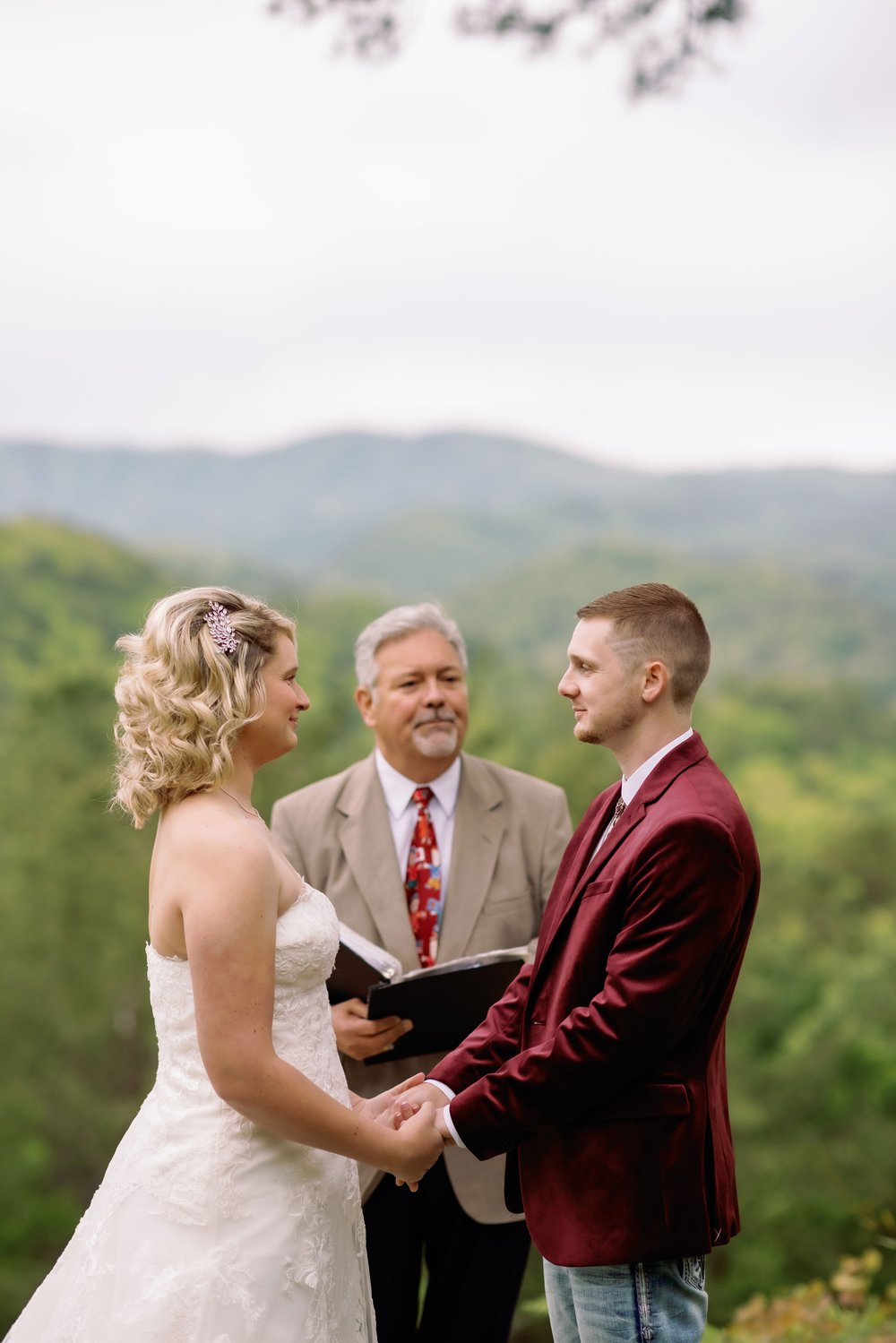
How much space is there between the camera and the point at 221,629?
271 cm

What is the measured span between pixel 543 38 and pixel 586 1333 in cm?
531

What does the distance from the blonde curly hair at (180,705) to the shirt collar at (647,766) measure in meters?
0.78

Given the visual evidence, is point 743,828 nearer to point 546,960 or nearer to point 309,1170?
point 546,960

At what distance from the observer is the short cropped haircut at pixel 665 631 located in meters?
2.71

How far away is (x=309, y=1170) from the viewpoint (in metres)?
2.72

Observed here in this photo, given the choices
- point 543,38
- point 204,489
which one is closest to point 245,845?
point 543,38

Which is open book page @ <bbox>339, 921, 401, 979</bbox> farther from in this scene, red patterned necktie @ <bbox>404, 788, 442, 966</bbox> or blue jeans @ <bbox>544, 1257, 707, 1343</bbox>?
blue jeans @ <bbox>544, 1257, 707, 1343</bbox>

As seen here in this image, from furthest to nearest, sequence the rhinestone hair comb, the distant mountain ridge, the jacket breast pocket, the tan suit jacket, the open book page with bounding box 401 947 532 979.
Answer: the distant mountain ridge
the tan suit jacket
the open book page with bounding box 401 947 532 979
the rhinestone hair comb
the jacket breast pocket

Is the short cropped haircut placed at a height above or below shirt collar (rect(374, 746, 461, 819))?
above

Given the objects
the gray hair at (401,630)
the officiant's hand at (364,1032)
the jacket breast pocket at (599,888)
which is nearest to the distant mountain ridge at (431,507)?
the gray hair at (401,630)

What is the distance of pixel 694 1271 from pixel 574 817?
62.9ft

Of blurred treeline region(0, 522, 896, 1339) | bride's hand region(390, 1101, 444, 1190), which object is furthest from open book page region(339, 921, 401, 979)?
blurred treeline region(0, 522, 896, 1339)

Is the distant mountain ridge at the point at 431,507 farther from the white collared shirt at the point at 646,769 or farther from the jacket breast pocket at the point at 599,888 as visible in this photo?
the jacket breast pocket at the point at 599,888

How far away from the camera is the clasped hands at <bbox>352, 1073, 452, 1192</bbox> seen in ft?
9.18
